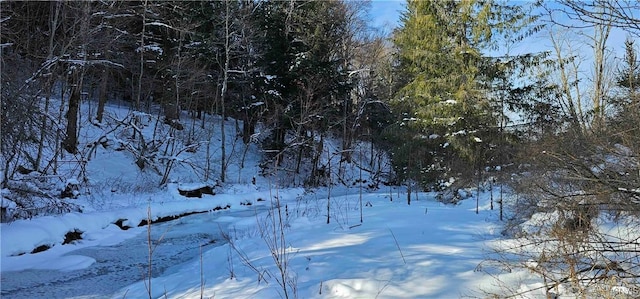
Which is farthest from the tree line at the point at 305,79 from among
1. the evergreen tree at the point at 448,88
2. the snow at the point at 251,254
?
the snow at the point at 251,254

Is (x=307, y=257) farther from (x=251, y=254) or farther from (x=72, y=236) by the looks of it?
(x=72, y=236)

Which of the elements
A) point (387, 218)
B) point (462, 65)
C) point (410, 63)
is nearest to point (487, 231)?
point (387, 218)

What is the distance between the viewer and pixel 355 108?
30.3m

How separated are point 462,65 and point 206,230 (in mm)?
9427

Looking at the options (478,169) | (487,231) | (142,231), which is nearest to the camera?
(487,231)

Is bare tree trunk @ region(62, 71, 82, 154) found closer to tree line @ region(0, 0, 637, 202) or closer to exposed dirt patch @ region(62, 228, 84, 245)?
tree line @ region(0, 0, 637, 202)

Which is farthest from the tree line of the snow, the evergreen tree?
the snow

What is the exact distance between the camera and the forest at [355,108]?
420 centimetres

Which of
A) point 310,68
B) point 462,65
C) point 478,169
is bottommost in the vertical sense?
point 478,169

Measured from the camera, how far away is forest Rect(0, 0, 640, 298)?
4.20 meters

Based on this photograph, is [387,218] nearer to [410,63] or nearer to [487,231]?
[487,231]

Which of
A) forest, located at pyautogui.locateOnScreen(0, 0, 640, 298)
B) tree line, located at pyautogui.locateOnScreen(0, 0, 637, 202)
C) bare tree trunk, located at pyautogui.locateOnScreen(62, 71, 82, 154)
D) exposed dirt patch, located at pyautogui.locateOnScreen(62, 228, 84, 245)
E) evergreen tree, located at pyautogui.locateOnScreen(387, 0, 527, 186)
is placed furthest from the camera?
bare tree trunk, located at pyautogui.locateOnScreen(62, 71, 82, 154)

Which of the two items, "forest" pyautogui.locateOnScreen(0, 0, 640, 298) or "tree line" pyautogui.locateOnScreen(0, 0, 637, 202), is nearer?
"forest" pyautogui.locateOnScreen(0, 0, 640, 298)

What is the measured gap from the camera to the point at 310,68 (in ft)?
74.1
